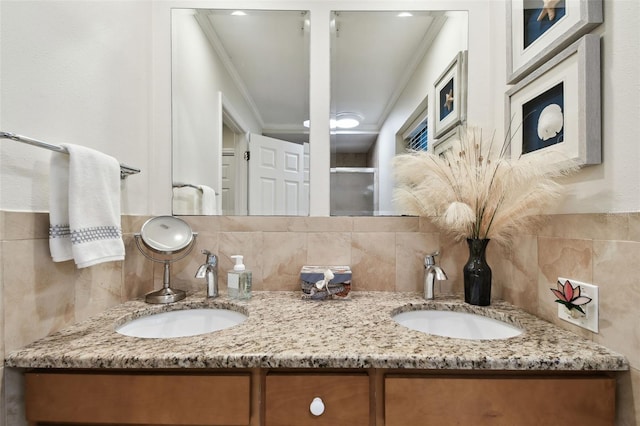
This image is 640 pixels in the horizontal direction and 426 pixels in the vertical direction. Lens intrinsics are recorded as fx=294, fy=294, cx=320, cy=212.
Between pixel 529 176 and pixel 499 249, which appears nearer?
pixel 529 176

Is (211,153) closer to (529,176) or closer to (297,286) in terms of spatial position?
(297,286)

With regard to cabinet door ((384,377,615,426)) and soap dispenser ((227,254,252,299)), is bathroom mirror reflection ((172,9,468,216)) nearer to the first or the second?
soap dispenser ((227,254,252,299))

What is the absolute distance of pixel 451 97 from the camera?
123 cm

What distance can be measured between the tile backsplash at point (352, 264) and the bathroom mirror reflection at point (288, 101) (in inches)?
4.2

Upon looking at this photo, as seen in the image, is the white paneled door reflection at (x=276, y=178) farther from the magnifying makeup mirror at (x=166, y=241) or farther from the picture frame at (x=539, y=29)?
the picture frame at (x=539, y=29)

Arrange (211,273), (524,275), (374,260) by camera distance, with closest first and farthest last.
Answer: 1. (524,275)
2. (211,273)
3. (374,260)

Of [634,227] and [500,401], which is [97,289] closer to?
[500,401]

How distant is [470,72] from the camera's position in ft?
4.04

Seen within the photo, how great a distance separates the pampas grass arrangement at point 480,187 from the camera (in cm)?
88

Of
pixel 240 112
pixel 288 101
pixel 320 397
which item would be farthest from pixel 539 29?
pixel 320 397

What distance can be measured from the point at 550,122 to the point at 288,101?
3.06ft

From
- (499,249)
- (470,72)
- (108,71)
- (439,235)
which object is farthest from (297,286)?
(470,72)

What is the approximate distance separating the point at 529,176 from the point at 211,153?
117 centimetres

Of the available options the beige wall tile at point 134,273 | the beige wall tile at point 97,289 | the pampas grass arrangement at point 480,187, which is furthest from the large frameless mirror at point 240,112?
the pampas grass arrangement at point 480,187
